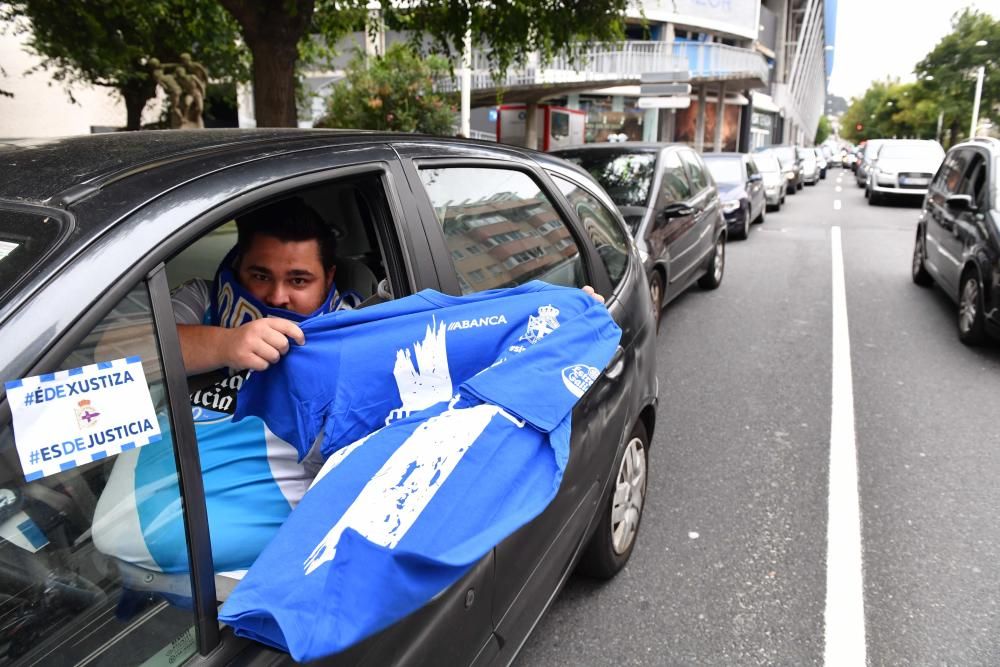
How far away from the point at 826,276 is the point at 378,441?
943 centimetres

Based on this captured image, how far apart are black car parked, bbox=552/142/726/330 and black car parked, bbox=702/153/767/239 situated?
3867 millimetres

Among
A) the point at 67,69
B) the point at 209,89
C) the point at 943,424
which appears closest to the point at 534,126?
the point at 209,89

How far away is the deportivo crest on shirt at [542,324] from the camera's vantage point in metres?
1.87

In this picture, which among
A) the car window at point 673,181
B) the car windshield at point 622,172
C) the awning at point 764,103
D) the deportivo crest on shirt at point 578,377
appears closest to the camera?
the deportivo crest on shirt at point 578,377

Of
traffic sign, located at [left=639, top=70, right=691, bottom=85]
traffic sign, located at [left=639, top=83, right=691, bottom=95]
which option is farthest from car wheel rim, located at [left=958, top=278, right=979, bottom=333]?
traffic sign, located at [left=639, top=70, right=691, bottom=85]

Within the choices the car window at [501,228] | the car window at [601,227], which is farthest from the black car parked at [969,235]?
the car window at [501,228]

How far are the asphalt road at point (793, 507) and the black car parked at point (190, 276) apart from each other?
0.46 meters

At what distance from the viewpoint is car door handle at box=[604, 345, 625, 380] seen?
2.60m

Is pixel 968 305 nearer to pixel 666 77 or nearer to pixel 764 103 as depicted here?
pixel 666 77

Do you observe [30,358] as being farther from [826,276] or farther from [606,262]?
[826,276]

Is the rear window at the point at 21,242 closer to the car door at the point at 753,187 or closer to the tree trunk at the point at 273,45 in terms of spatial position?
the tree trunk at the point at 273,45

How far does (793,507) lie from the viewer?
12.0 ft

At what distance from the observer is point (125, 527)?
4.15 ft

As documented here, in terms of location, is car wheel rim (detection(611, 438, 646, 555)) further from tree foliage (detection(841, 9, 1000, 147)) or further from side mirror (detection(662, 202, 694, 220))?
tree foliage (detection(841, 9, 1000, 147))
